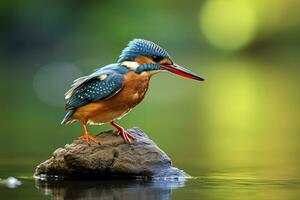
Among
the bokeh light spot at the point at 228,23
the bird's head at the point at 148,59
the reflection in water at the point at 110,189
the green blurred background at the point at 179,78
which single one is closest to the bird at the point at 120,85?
the bird's head at the point at 148,59

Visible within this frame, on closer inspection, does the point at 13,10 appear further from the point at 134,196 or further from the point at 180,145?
the point at 134,196

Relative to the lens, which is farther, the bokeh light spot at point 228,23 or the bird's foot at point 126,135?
the bokeh light spot at point 228,23

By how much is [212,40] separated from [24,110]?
43.3 m

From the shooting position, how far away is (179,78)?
123ft

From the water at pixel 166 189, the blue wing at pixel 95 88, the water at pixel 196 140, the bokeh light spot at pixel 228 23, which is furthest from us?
the bokeh light spot at pixel 228 23

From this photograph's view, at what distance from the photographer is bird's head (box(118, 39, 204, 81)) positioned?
8852 millimetres

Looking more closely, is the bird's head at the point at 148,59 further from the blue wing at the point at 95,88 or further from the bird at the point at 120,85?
the blue wing at the point at 95,88

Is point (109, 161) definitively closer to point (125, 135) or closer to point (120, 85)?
point (125, 135)

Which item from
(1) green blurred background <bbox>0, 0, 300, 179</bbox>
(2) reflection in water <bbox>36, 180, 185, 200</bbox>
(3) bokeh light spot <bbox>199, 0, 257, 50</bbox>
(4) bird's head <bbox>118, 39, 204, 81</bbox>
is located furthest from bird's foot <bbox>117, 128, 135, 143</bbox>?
(3) bokeh light spot <bbox>199, 0, 257, 50</bbox>

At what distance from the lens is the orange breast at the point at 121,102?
8.74 metres

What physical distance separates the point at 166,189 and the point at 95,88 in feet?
4.01

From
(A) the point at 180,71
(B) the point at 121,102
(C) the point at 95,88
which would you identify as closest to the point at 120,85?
(B) the point at 121,102

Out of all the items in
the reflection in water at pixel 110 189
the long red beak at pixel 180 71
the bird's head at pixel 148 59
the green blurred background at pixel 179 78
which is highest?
the green blurred background at pixel 179 78

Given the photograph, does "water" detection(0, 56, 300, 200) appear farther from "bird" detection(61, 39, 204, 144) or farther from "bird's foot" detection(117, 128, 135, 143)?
"bird" detection(61, 39, 204, 144)
